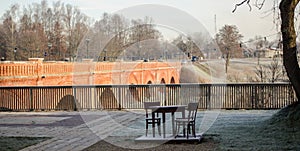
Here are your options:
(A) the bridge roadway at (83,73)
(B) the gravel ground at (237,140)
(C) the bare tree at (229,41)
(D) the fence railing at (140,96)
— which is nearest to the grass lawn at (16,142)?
(B) the gravel ground at (237,140)

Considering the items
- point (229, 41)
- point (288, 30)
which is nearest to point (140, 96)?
point (229, 41)

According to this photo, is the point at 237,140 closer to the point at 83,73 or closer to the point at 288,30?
the point at 288,30

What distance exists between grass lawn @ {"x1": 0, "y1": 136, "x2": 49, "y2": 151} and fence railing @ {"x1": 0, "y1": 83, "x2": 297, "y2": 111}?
7637 mm

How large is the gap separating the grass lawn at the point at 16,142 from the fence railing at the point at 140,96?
25.1ft

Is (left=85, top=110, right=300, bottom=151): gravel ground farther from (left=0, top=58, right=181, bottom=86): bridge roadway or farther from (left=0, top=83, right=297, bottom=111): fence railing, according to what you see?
(left=0, top=58, right=181, bottom=86): bridge roadway

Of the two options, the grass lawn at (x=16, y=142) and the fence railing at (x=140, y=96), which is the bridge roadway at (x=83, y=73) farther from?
the grass lawn at (x=16, y=142)

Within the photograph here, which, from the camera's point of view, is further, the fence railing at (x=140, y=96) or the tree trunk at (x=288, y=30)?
the fence railing at (x=140, y=96)

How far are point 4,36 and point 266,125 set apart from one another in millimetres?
35402

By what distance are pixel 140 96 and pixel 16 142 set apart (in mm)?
8597

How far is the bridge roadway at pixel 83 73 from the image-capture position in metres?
24.6

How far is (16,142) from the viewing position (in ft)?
34.3

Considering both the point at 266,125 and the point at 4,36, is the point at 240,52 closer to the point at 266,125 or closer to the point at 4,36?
the point at 266,125

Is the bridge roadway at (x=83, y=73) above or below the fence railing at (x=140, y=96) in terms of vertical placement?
above

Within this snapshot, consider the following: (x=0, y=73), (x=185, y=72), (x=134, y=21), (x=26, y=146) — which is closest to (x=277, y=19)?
(x=134, y=21)
